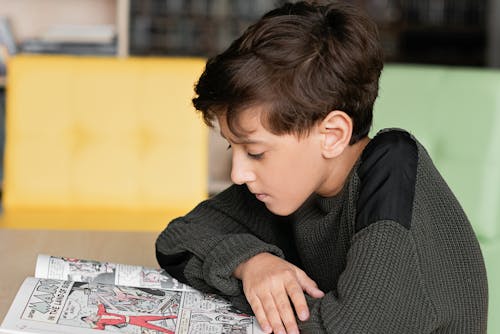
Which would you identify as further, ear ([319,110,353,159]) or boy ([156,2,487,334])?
ear ([319,110,353,159])

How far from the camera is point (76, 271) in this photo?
1117mm

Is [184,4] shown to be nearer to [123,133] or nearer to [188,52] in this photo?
[188,52]

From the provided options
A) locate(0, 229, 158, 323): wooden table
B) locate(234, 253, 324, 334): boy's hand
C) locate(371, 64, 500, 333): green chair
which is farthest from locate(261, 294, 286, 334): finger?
locate(371, 64, 500, 333): green chair

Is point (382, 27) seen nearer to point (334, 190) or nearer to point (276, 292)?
point (334, 190)

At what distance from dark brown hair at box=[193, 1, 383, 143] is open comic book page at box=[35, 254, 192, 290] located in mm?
240

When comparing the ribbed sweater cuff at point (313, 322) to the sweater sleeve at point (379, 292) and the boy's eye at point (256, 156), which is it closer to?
the sweater sleeve at point (379, 292)

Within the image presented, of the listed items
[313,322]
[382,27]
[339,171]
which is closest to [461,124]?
[339,171]

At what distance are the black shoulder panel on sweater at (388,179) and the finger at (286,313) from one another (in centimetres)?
12

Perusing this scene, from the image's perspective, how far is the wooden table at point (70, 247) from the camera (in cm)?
133

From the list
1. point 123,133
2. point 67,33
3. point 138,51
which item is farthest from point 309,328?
point 138,51

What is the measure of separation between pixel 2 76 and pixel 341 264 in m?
2.52

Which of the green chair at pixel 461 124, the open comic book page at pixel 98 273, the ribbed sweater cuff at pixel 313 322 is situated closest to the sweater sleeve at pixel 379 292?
the ribbed sweater cuff at pixel 313 322

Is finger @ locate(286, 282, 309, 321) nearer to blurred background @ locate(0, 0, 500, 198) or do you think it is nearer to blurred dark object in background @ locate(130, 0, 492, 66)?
blurred background @ locate(0, 0, 500, 198)

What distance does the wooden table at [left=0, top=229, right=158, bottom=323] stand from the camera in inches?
52.2
